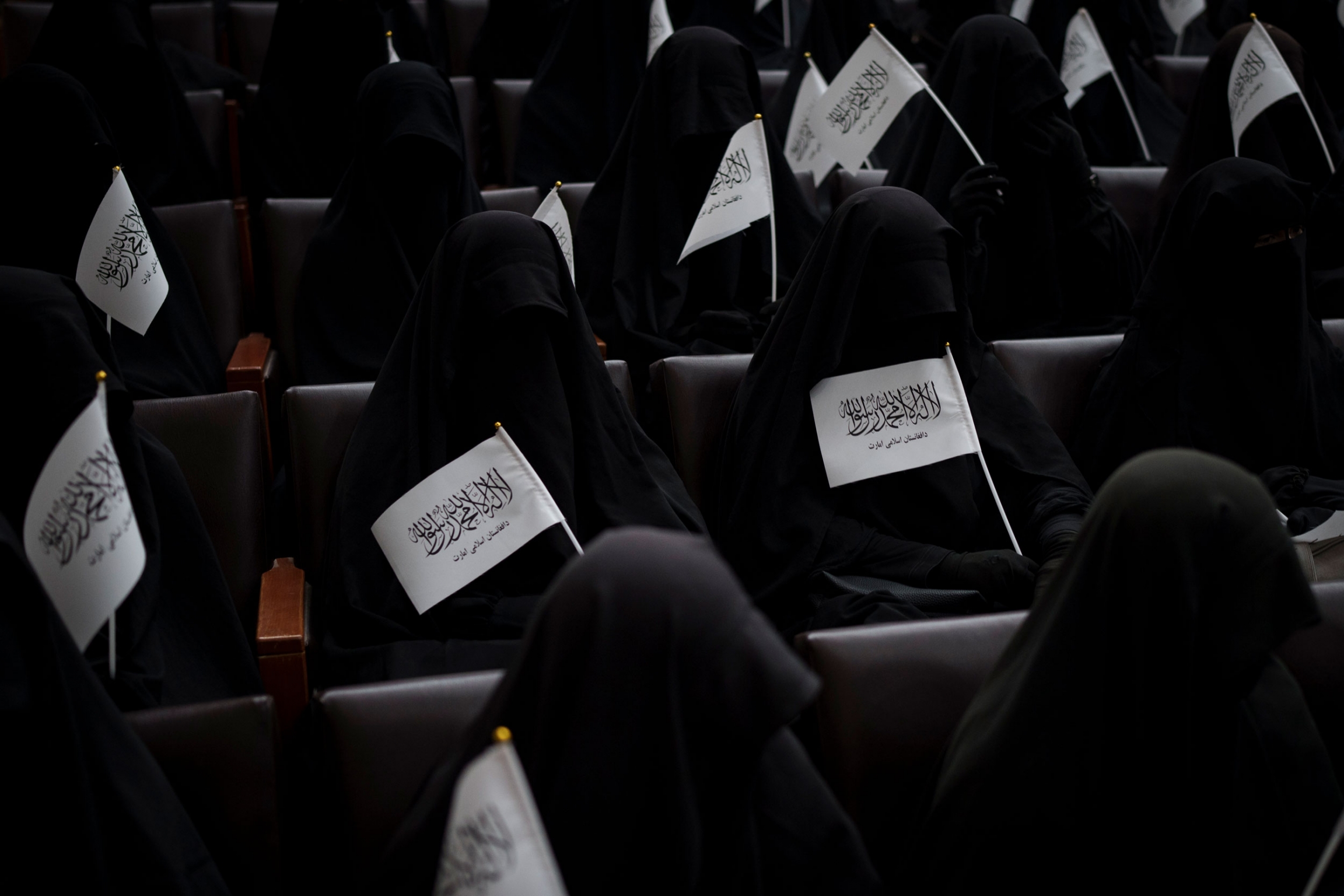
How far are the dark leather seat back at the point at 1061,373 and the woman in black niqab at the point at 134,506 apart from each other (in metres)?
1.71

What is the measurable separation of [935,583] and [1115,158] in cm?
276

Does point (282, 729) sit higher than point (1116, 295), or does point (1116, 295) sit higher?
point (1116, 295)

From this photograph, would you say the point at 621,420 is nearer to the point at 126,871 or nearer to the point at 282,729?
the point at 282,729

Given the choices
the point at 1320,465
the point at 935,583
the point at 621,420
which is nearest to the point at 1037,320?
the point at 1320,465

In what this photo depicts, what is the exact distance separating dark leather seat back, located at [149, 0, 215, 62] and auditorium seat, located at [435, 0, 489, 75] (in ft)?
2.86

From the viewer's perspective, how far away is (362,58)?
151 inches

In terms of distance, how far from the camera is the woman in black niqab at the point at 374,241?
10.0ft

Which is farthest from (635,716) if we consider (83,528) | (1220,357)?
(1220,357)

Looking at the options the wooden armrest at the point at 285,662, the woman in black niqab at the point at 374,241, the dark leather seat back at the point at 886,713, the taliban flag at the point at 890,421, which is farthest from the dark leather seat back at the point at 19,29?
the dark leather seat back at the point at 886,713

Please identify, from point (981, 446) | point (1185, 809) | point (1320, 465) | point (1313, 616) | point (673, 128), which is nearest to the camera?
point (1313, 616)

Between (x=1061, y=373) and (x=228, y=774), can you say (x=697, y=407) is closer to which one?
(x=1061, y=373)

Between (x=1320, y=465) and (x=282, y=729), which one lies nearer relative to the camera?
(x=282, y=729)

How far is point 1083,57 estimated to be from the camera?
4121 millimetres

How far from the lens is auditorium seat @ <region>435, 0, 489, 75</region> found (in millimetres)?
4684
